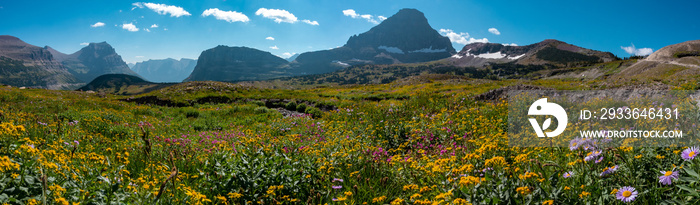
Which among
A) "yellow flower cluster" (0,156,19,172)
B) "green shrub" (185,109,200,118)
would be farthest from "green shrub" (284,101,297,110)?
"yellow flower cluster" (0,156,19,172)

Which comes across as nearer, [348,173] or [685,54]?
[348,173]

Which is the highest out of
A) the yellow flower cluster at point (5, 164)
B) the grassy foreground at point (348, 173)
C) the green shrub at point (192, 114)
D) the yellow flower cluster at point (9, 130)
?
the yellow flower cluster at point (9, 130)

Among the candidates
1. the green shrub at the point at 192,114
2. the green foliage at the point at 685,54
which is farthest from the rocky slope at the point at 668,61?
the green shrub at the point at 192,114

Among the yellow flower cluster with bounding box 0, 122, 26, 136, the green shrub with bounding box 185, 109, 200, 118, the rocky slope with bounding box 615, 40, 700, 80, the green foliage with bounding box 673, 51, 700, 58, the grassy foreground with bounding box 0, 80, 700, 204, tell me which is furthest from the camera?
the green foliage with bounding box 673, 51, 700, 58

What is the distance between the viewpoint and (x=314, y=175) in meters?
4.99

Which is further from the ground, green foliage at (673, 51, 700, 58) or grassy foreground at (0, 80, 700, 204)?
green foliage at (673, 51, 700, 58)

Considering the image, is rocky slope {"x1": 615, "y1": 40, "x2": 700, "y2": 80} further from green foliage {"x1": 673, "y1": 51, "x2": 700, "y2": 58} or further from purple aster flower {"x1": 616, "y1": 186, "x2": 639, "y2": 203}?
purple aster flower {"x1": 616, "y1": 186, "x2": 639, "y2": 203}

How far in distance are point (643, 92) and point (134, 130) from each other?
18240 millimetres

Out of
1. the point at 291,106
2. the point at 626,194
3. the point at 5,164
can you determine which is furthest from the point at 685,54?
the point at 5,164

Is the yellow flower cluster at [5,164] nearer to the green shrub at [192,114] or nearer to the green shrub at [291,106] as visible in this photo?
the green shrub at [192,114]

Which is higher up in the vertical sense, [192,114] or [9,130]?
[9,130]

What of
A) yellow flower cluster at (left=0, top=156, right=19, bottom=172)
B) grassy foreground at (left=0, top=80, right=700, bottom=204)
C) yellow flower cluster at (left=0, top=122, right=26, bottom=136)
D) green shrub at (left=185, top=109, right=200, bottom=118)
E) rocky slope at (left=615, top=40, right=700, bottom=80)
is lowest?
green shrub at (left=185, top=109, right=200, bottom=118)

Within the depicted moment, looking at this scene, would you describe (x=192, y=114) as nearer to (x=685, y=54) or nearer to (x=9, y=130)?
(x=9, y=130)

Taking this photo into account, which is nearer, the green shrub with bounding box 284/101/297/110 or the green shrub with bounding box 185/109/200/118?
the green shrub with bounding box 185/109/200/118
